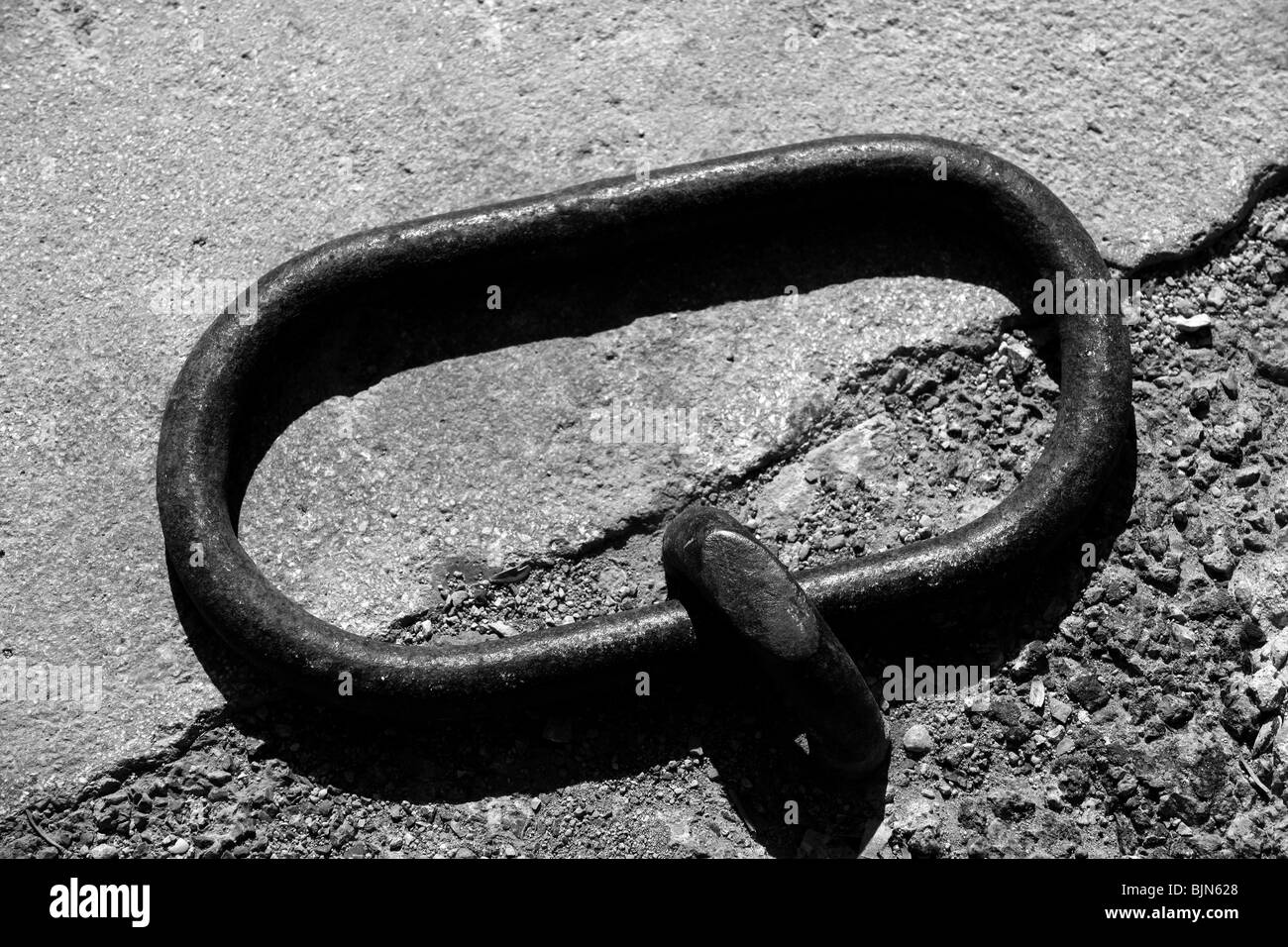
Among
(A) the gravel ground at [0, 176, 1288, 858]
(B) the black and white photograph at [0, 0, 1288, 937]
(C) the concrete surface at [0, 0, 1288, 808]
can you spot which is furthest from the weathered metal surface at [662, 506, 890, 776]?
(C) the concrete surface at [0, 0, 1288, 808]

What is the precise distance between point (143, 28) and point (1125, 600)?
12.1 feet

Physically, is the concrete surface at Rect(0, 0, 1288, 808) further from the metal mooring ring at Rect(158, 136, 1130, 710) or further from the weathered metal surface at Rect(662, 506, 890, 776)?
the weathered metal surface at Rect(662, 506, 890, 776)

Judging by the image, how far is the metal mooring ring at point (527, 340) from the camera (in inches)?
148

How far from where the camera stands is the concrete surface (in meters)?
4.12

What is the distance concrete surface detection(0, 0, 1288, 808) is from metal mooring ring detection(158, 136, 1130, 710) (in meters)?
0.22

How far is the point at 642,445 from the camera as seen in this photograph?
424cm

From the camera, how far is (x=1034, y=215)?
13.8ft

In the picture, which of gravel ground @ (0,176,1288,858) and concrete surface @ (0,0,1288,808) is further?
concrete surface @ (0,0,1288,808)

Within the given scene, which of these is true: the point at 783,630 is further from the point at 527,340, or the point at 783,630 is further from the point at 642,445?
the point at 527,340

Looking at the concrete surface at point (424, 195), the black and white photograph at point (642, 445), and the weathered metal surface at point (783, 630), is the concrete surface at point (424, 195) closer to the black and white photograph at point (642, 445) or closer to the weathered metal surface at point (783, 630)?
the black and white photograph at point (642, 445)

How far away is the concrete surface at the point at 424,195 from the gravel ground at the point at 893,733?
0.53 ft
